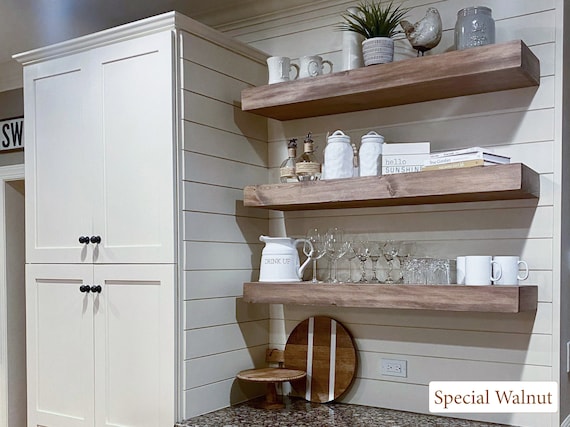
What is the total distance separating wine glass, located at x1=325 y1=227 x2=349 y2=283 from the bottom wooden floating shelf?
0.58ft

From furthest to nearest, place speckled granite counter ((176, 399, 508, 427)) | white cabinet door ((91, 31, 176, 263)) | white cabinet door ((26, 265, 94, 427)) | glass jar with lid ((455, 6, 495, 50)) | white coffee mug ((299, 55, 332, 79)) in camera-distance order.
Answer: white cabinet door ((26, 265, 94, 427)) < white coffee mug ((299, 55, 332, 79)) < white cabinet door ((91, 31, 176, 263)) < speckled granite counter ((176, 399, 508, 427)) < glass jar with lid ((455, 6, 495, 50))

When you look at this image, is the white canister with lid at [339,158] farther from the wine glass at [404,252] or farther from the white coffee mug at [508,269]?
the white coffee mug at [508,269]

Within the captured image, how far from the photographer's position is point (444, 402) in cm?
241

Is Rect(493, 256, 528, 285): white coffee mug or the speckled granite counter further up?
Rect(493, 256, 528, 285): white coffee mug

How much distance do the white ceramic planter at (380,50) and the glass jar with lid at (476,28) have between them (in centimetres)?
25

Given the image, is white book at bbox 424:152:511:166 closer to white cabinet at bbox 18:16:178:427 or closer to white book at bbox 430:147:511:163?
white book at bbox 430:147:511:163

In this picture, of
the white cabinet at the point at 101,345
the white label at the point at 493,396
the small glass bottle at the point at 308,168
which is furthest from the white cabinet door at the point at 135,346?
the white label at the point at 493,396

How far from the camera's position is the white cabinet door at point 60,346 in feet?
8.73

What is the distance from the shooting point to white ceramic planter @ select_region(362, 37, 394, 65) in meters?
2.35

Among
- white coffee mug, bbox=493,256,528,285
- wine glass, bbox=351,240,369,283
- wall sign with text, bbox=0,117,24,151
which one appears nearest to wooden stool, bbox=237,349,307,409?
wine glass, bbox=351,240,369,283

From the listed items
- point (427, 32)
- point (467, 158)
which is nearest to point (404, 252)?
point (467, 158)

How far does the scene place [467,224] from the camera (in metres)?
2.40

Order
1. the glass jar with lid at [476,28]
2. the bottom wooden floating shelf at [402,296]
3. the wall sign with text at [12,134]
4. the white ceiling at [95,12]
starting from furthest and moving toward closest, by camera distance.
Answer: the wall sign with text at [12,134]
the white ceiling at [95,12]
the glass jar with lid at [476,28]
the bottom wooden floating shelf at [402,296]

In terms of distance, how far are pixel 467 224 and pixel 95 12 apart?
6.61 ft
